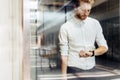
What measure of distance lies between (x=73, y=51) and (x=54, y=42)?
0.18 meters

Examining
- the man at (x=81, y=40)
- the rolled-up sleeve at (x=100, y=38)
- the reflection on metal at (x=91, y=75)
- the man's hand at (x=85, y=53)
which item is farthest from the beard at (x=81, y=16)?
the reflection on metal at (x=91, y=75)

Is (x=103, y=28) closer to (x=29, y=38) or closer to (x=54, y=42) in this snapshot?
(x=54, y=42)

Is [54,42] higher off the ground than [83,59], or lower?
higher

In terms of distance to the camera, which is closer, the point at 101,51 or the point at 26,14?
the point at 26,14

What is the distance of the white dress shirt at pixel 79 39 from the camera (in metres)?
1.56

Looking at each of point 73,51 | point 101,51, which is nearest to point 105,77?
point 101,51

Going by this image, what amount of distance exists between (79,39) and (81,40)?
2cm

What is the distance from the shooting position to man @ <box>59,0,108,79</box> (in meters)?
1.56

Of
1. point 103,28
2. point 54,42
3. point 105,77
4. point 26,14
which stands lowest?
point 105,77

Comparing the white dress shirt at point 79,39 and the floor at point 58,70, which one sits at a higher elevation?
the white dress shirt at point 79,39

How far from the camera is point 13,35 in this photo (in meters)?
1.51

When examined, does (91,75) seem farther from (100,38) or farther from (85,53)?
(100,38)

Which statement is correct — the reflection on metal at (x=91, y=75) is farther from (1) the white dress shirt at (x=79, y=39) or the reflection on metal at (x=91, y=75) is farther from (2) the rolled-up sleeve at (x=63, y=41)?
(2) the rolled-up sleeve at (x=63, y=41)

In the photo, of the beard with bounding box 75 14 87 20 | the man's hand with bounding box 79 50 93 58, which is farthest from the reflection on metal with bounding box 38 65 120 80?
the beard with bounding box 75 14 87 20
